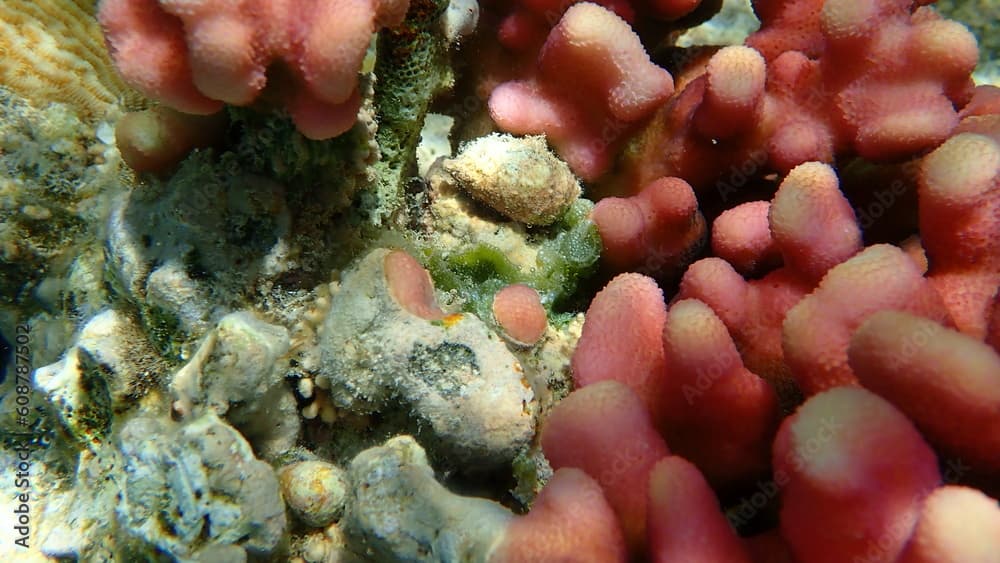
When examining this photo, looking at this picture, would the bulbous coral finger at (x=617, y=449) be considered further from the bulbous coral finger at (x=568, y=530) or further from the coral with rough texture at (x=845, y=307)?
the coral with rough texture at (x=845, y=307)

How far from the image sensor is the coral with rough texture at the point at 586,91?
6.09 ft

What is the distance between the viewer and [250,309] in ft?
5.20

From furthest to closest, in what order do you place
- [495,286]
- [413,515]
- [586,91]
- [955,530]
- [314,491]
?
[586,91] → [495,286] → [314,491] → [413,515] → [955,530]

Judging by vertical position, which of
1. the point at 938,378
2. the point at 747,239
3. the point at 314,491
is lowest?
the point at 314,491

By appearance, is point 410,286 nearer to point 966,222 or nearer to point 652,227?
point 652,227

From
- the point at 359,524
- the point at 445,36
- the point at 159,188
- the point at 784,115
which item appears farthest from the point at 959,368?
the point at 159,188

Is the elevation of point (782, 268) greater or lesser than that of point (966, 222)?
lesser

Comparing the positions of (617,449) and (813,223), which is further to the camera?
(813,223)

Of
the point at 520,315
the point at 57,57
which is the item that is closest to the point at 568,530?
the point at 520,315

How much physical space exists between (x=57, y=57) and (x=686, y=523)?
2293 mm

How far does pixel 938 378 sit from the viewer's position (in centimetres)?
109

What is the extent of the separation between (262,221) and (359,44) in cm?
52

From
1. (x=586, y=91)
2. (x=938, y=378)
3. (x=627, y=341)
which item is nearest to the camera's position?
(x=938, y=378)

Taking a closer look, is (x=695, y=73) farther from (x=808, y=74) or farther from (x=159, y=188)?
(x=159, y=188)
